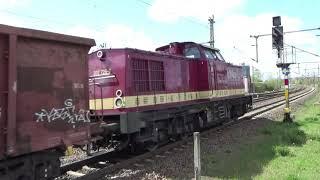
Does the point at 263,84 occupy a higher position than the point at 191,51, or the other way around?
the point at 263,84

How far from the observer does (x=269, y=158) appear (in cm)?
1208

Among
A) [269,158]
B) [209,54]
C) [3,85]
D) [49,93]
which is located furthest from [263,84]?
[3,85]

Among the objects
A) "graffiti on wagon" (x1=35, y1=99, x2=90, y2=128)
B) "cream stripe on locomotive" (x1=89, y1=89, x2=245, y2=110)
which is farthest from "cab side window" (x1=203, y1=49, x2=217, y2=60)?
"graffiti on wagon" (x1=35, y1=99, x2=90, y2=128)

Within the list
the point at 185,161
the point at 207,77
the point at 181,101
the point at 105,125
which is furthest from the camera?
the point at 207,77

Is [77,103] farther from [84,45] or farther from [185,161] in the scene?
[185,161]

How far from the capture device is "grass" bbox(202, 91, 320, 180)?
10109mm

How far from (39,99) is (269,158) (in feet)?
21.5

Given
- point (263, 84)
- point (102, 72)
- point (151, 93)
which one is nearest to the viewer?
point (102, 72)

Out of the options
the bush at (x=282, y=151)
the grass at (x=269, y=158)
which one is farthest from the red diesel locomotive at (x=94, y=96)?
the bush at (x=282, y=151)

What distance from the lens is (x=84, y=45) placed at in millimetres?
9234

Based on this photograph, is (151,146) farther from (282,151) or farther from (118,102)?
(282,151)

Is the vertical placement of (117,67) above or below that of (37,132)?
above

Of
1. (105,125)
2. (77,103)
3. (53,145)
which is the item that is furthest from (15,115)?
(105,125)

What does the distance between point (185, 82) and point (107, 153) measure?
4.38m
